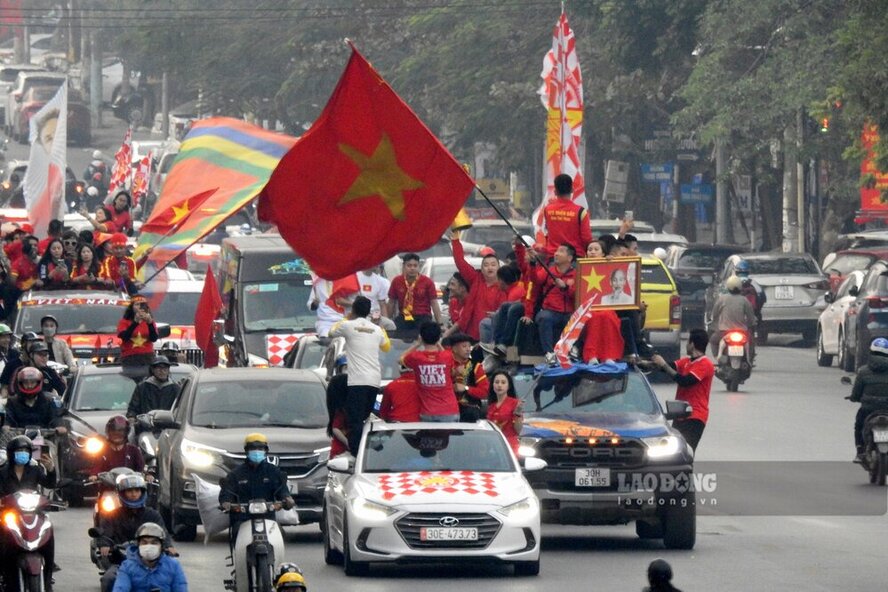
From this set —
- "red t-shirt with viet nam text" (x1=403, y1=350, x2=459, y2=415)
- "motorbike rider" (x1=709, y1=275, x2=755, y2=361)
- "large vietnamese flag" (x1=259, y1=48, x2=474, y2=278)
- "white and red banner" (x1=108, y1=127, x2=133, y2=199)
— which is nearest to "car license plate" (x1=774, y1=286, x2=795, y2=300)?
"motorbike rider" (x1=709, y1=275, x2=755, y2=361)

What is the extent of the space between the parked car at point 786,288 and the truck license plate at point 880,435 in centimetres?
1772

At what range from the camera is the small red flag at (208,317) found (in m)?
27.7

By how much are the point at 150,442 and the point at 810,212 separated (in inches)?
1494

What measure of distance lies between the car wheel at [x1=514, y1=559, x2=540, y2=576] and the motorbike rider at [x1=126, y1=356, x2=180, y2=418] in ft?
19.0

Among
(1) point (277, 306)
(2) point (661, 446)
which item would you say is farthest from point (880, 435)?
(1) point (277, 306)

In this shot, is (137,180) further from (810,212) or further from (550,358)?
(550,358)

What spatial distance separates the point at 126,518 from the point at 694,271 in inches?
1168

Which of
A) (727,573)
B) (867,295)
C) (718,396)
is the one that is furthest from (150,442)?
(867,295)

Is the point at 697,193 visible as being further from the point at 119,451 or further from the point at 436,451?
the point at 436,451

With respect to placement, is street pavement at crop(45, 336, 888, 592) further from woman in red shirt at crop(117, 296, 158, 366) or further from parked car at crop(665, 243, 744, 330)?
parked car at crop(665, 243, 744, 330)

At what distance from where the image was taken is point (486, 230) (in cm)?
4588

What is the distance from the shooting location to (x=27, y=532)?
14188mm

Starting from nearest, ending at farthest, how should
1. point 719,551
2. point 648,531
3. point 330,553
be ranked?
point 330,553, point 719,551, point 648,531

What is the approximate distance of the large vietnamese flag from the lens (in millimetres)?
18125
